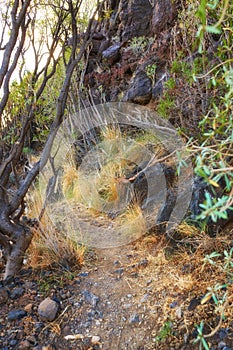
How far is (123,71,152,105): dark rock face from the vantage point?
5078mm

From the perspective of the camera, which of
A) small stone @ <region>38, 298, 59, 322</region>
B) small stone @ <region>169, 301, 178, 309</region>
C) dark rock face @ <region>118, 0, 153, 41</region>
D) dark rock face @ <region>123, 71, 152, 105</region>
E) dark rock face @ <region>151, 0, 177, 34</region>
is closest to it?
small stone @ <region>169, 301, 178, 309</region>

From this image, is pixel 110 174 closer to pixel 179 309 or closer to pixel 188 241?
pixel 188 241

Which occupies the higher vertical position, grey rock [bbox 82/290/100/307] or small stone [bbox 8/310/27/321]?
small stone [bbox 8/310/27/321]

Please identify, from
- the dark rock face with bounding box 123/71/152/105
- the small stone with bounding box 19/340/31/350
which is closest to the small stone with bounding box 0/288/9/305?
the small stone with bounding box 19/340/31/350

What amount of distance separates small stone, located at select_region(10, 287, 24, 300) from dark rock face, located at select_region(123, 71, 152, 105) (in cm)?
359

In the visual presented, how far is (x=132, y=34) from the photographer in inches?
264

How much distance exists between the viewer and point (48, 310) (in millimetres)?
1983

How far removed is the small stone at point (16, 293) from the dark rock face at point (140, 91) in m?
3.59

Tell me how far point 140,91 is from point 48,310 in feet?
12.7

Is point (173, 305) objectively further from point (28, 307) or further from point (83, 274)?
point (28, 307)

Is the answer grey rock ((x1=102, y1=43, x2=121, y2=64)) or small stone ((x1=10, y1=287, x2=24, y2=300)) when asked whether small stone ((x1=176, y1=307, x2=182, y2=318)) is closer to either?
small stone ((x1=10, y1=287, x2=24, y2=300))

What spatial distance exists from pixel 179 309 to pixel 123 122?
3.51 metres

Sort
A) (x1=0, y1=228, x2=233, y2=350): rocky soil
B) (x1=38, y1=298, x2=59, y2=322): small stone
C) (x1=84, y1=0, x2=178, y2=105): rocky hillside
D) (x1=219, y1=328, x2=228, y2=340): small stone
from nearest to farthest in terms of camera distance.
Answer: (x1=219, y1=328, x2=228, y2=340): small stone
(x1=0, y1=228, x2=233, y2=350): rocky soil
(x1=38, y1=298, x2=59, y2=322): small stone
(x1=84, y1=0, x2=178, y2=105): rocky hillside

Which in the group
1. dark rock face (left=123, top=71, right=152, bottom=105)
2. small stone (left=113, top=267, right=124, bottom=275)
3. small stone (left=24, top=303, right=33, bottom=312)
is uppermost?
dark rock face (left=123, top=71, right=152, bottom=105)
